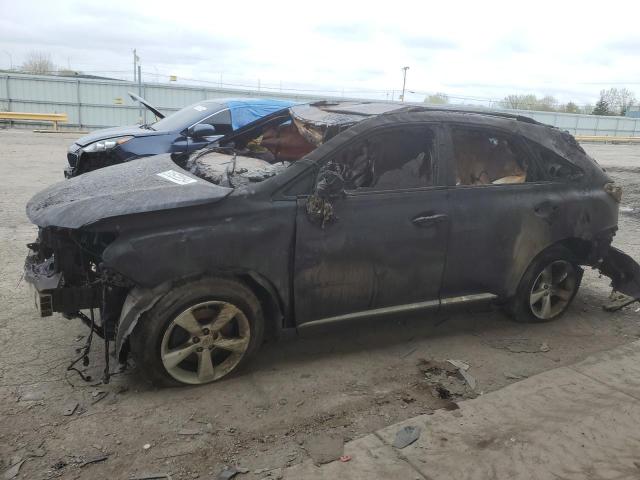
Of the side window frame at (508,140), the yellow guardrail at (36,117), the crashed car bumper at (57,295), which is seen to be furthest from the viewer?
the yellow guardrail at (36,117)

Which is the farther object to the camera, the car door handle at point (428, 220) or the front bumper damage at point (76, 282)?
the car door handle at point (428, 220)

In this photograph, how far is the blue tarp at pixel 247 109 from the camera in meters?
8.23

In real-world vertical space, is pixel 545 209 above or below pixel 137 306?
above

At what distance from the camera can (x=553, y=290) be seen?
4570 millimetres

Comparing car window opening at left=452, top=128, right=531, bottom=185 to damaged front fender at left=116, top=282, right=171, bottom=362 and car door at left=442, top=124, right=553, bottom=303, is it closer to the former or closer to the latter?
car door at left=442, top=124, right=553, bottom=303

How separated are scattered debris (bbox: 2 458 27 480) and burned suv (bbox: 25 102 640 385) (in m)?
0.78

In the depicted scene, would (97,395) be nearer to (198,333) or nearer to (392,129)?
(198,333)

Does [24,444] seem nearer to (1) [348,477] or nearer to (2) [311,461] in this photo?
(2) [311,461]

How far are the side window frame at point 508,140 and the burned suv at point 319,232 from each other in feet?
0.04

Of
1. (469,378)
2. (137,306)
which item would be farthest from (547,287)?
(137,306)

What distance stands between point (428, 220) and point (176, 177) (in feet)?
5.78

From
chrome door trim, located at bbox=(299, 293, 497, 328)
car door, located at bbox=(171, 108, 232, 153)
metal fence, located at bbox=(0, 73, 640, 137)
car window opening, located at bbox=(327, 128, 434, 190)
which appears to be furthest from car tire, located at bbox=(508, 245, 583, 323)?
metal fence, located at bbox=(0, 73, 640, 137)

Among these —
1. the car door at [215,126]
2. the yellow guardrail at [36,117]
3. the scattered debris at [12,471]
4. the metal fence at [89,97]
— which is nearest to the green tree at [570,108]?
the metal fence at [89,97]

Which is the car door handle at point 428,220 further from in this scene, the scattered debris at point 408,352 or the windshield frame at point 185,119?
the windshield frame at point 185,119
